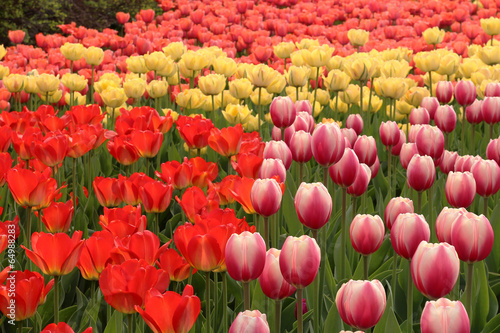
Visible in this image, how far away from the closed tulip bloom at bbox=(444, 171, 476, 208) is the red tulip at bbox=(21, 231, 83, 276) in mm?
1256

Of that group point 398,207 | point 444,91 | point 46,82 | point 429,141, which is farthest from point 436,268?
point 46,82

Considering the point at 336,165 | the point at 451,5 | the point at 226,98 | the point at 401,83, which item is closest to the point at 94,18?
the point at 451,5

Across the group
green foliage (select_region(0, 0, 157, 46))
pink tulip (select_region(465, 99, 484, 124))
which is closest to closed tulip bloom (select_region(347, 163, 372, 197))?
pink tulip (select_region(465, 99, 484, 124))

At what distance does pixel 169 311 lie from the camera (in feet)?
4.43

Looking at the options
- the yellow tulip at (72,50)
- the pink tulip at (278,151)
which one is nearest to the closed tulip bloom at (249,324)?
the pink tulip at (278,151)

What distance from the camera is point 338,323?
1.73m

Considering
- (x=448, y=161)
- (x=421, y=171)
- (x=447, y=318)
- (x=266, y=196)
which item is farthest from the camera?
(x=448, y=161)

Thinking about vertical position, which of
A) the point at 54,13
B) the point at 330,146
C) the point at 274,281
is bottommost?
the point at 54,13

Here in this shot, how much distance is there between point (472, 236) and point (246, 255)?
0.60 meters

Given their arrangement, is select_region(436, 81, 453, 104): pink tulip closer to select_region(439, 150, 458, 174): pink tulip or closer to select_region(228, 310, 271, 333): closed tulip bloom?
select_region(439, 150, 458, 174): pink tulip

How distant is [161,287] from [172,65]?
327 centimetres

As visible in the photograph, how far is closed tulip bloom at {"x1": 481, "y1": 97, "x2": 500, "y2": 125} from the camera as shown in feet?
10.7

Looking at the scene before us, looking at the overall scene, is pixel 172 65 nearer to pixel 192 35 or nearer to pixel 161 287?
pixel 161 287

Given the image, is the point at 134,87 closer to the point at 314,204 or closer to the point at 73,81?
the point at 73,81
